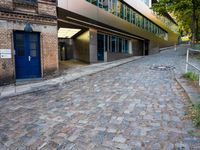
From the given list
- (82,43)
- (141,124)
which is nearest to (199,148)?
(141,124)

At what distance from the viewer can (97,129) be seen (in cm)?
454

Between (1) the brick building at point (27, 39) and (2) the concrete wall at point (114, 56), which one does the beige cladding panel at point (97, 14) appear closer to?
(1) the brick building at point (27, 39)

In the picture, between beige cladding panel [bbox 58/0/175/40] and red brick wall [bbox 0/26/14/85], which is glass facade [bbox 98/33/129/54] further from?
red brick wall [bbox 0/26/14/85]

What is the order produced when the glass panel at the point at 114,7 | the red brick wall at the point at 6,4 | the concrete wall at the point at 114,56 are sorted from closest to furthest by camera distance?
the red brick wall at the point at 6,4 → the glass panel at the point at 114,7 → the concrete wall at the point at 114,56

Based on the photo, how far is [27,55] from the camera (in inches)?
423

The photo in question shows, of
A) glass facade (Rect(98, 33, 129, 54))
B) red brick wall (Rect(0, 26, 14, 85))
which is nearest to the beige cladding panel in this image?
glass facade (Rect(98, 33, 129, 54))

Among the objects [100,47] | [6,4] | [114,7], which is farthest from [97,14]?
[6,4]

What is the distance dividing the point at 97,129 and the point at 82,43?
15764mm

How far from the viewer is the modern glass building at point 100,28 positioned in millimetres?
14622

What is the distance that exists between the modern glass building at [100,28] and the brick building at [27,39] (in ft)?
4.49

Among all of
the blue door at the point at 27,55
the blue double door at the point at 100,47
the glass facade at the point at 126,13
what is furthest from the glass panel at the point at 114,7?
the blue door at the point at 27,55

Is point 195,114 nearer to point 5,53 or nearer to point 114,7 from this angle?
point 5,53

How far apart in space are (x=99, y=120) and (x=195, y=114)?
239 cm

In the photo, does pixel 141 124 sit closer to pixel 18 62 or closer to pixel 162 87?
pixel 162 87
